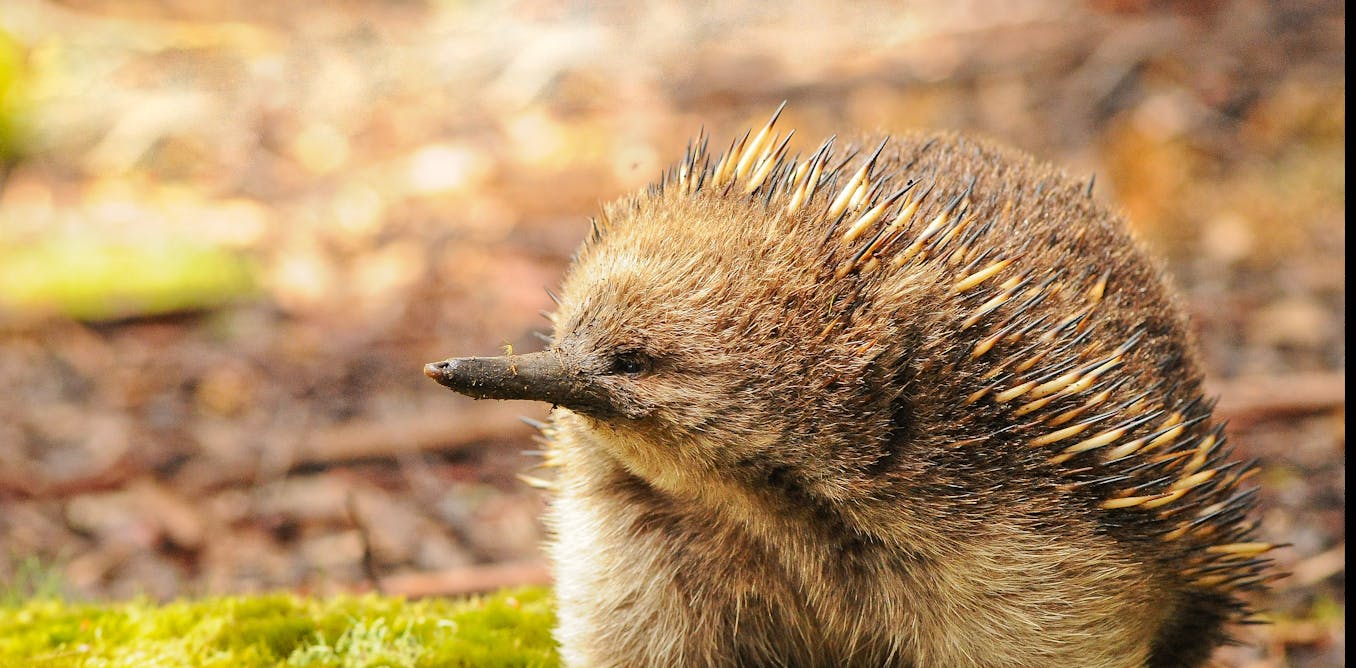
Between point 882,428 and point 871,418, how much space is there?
4 cm

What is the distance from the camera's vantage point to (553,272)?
9406 mm

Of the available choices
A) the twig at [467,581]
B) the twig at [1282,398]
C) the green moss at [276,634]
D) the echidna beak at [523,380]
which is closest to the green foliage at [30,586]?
the green moss at [276,634]

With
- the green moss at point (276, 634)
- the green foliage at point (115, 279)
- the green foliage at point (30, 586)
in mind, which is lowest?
the green foliage at point (30, 586)

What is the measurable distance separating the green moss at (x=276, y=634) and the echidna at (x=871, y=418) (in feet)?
2.23

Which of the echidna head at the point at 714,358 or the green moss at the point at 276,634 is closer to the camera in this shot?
the echidna head at the point at 714,358

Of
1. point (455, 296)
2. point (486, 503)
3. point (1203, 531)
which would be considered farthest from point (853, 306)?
point (455, 296)

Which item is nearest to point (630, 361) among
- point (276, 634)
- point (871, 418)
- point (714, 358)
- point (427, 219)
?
point (714, 358)

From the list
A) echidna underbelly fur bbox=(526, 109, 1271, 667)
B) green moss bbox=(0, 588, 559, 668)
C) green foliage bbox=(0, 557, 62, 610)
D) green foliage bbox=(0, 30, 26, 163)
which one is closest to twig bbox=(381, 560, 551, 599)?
green foliage bbox=(0, 557, 62, 610)

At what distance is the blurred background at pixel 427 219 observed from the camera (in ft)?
21.8

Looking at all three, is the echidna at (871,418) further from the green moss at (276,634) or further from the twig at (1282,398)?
the twig at (1282,398)

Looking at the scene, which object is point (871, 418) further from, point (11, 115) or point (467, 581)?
point (11, 115)

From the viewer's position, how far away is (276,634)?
365cm

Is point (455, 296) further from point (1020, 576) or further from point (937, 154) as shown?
point (1020, 576)

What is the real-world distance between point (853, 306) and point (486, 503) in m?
4.60
